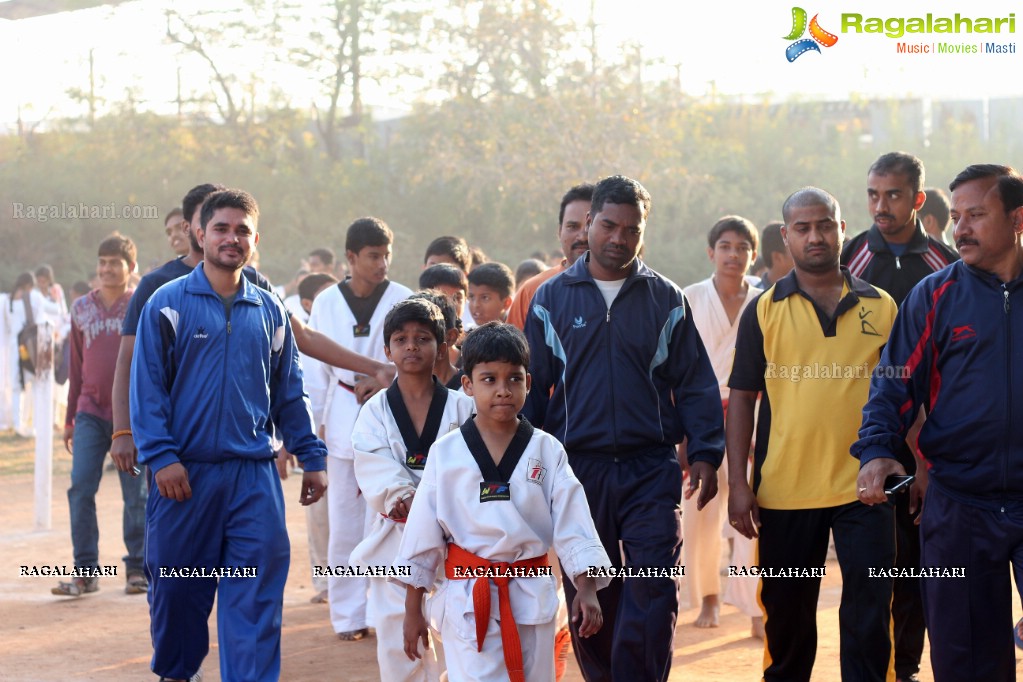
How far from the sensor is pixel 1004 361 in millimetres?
4699

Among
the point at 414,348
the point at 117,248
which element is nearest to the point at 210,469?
the point at 414,348

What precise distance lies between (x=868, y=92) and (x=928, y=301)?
113 ft

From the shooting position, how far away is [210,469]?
5730mm

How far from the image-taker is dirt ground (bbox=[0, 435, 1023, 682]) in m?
7.12

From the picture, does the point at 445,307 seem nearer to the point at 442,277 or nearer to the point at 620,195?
the point at 620,195

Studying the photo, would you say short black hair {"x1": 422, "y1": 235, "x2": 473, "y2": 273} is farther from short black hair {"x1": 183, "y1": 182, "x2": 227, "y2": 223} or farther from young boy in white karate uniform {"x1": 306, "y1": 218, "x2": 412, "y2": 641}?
short black hair {"x1": 183, "y1": 182, "x2": 227, "y2": 223}

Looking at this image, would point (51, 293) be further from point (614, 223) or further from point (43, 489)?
point (614, 223)

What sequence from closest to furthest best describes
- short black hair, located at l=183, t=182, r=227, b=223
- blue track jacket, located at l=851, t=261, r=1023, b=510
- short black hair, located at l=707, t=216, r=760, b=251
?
blue track jacket, located at l=851, t=261, r=1023, b=510, short black hair, located at l=183, t=182, r=227, b=223, short black hair, located at l=707, t=216, r=760, b=251

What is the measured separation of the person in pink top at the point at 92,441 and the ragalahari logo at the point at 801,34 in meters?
9.62

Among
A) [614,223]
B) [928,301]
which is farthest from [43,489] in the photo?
[928,301]

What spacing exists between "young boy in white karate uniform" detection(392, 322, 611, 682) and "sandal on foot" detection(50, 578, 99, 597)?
5.14m

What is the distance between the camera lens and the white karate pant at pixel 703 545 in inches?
322

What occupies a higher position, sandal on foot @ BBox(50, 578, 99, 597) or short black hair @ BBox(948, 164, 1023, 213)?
short black hair @ BBox(948, 164, 1023, 213)

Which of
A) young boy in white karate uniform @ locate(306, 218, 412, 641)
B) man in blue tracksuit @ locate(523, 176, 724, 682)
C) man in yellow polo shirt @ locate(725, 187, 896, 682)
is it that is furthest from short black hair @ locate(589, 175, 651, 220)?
young boy in white karate uniform @ locate(306, 218, 412, 641)
